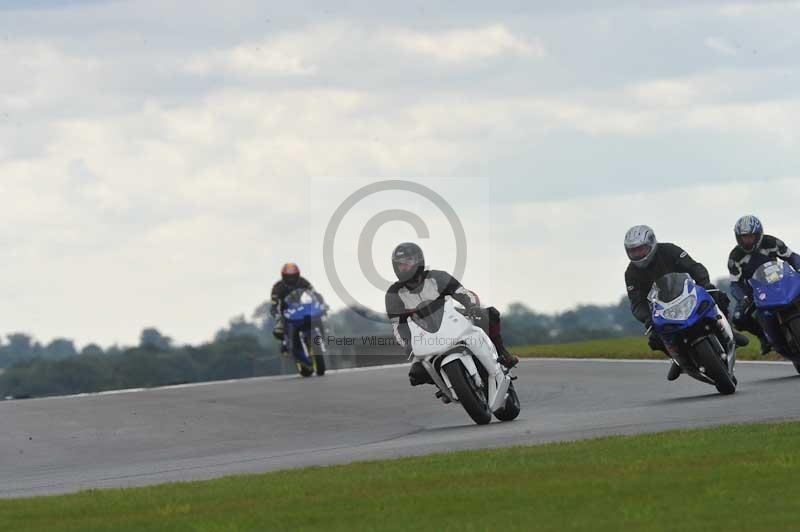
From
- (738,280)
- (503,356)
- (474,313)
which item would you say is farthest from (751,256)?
(474,313)

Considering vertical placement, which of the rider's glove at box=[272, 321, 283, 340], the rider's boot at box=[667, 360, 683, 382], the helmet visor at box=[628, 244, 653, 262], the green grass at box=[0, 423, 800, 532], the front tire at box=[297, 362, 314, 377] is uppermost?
the rider's glove at box=[272, 321, 283, 340]

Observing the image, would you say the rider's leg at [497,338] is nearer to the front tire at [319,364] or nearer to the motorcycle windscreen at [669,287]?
the motorcycle windscreen at [669,287]

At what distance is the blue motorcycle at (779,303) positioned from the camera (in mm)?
20016

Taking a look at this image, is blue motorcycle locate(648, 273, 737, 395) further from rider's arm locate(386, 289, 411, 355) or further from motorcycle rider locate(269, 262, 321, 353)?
motorcycle rider locate(269, 262, 321, 353)

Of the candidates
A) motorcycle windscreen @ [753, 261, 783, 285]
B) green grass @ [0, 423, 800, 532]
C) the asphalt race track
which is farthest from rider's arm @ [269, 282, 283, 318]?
green grass @ [0, 423, 800, 532]

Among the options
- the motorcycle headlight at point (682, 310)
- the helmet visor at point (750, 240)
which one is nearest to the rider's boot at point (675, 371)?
the motorcycle headlight at point (682, 310)

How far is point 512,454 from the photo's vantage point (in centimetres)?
1353

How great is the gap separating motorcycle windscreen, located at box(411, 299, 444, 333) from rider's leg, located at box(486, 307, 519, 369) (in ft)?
2.20

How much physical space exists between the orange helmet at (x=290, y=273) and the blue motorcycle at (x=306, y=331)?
31cm

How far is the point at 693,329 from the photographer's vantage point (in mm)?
18453

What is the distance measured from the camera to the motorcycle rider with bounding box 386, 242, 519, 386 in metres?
17.5

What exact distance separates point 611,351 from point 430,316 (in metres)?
16.4

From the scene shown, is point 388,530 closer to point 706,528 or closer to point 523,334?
point 706,528

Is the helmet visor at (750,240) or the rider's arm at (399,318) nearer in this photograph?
the rider's arm at (399,318)
